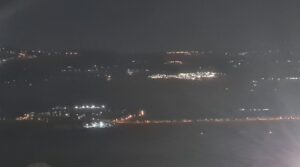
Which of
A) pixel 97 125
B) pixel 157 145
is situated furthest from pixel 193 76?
pixel 157 145

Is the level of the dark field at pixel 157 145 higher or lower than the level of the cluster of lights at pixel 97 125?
lower

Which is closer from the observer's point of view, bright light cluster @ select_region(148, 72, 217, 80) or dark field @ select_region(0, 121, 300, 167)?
dark field @ select_region(0, 121, 300, 167)

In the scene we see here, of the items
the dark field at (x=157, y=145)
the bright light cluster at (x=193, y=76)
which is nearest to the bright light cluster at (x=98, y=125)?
the dark field at (x=157, y=145)

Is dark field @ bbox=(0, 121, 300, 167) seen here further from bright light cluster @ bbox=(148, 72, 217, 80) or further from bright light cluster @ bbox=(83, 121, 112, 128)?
bright light cluster @ bbox=(148, 72, 217, 80)

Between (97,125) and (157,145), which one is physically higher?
(97,125)

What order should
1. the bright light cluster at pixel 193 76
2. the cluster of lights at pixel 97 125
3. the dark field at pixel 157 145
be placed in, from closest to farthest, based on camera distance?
1. the dark field at pixel 157 145
2. the cluster of lights at pixel 97 125
3. the bright light cluster at pixel 193 76

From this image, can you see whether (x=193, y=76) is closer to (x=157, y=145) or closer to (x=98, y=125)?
(x=98, y=125)

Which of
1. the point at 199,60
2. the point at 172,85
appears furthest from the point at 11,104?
the point at 199,60

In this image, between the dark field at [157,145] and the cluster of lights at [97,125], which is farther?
the cluster of lights at [97,125]

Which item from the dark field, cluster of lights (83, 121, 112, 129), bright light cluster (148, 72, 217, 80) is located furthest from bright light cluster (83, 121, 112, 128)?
bright light cluster (148, 72, 217, 80)

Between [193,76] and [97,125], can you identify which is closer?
[97,125]

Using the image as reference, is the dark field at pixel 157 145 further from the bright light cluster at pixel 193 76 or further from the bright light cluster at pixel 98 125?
the bright light cluster at pixel 193 76

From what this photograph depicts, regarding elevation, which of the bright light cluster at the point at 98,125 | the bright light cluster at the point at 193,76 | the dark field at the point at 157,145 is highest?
the bright light cluster at the point at 193,76
